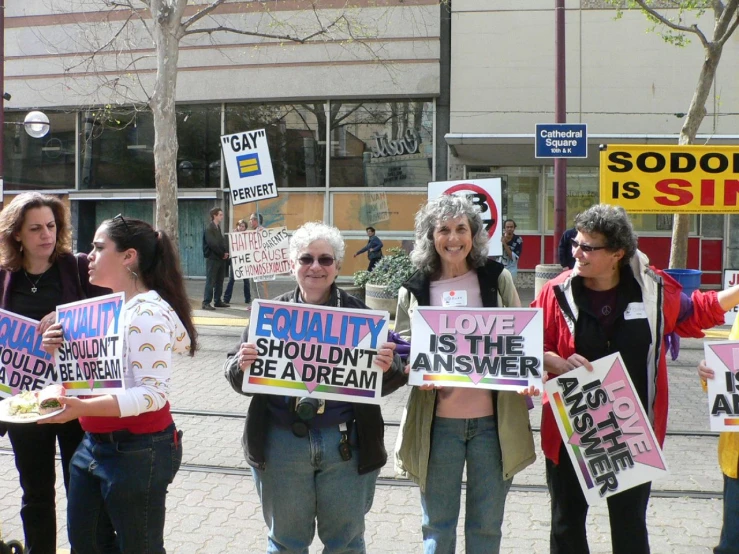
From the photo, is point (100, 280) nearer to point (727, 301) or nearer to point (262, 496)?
point (262, 496)

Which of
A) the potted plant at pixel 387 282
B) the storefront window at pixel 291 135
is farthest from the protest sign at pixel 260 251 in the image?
the storefront window at pixel 291 135

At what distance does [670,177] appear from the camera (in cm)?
926

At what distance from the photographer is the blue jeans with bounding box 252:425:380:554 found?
296 cm

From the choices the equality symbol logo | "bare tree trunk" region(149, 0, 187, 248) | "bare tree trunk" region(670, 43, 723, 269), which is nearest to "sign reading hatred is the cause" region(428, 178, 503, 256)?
the equality symbol logo

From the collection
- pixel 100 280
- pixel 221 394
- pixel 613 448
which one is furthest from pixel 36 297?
pixel 221 394

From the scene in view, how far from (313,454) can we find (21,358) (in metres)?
1.47

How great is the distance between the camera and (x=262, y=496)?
10.1 ft

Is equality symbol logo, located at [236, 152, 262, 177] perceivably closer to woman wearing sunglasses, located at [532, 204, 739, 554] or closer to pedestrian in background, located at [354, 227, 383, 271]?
pedestrian in background, located at [354, 227, 383, 271]

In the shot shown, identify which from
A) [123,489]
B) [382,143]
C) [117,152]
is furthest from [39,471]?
[117,152]

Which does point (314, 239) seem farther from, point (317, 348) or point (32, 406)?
point (32, 406)

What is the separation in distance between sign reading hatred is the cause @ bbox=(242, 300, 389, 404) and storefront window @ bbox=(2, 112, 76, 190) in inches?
788

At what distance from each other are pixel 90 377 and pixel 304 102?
1735cm

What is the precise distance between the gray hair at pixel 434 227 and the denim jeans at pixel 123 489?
1.31 metres

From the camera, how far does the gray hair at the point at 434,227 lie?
332 centimetres
